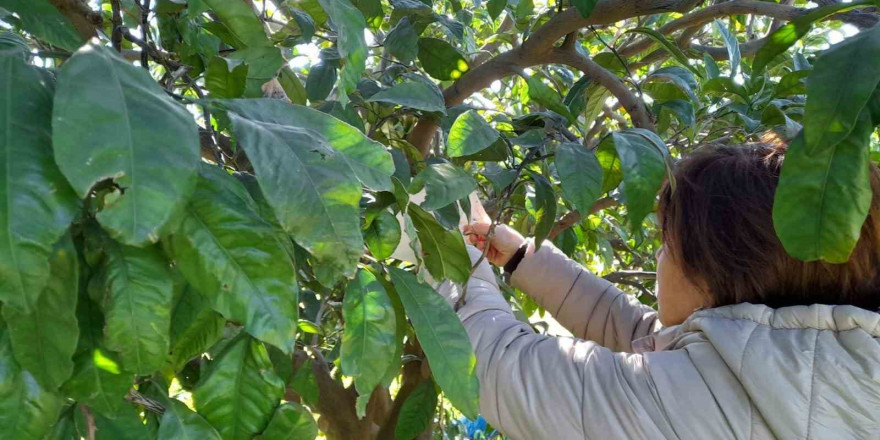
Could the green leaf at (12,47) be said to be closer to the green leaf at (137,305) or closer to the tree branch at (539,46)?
the green leaf at (137,305)

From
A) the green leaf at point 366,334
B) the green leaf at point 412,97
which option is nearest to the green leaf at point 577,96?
the green leaf at point 412,97

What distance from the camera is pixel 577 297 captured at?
1470mm

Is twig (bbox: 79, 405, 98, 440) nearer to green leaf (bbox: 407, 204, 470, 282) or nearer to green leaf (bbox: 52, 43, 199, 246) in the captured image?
green leaf (bbox: 52, 43, 199, 246)

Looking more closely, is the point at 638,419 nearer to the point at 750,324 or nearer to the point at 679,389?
the point at 679,389

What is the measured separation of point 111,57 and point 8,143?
8 cm

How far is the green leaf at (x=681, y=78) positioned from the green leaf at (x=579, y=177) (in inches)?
17.3

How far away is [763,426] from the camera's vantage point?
0.89 metres

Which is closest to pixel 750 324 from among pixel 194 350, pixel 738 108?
pixel 738 108

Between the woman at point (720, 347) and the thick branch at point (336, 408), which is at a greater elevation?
the woman at point (720, 347)

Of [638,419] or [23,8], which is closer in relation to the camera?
[23,8]

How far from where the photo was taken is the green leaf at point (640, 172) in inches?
31.3

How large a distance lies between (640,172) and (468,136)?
8.9 inches

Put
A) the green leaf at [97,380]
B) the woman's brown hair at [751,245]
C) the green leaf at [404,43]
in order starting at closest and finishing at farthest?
1. the green leaf at [97,380]
2. the woman's brown hair at [751,245]
3. the green leaf at [404,43]

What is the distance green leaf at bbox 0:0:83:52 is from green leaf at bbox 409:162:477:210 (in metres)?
0.34
